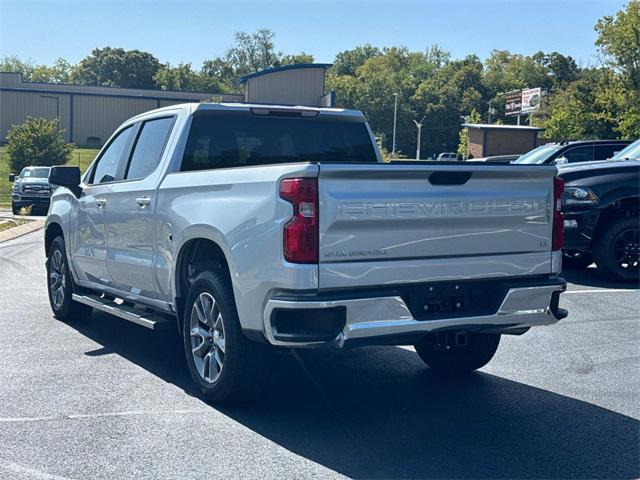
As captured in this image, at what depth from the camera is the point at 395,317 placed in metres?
4.86

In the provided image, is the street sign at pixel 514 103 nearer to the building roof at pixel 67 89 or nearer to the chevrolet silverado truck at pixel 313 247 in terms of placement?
the building roof at pixel 67 89

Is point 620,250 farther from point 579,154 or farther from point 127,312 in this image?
point 127,312

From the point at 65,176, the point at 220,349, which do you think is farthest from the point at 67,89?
the point at 220,349

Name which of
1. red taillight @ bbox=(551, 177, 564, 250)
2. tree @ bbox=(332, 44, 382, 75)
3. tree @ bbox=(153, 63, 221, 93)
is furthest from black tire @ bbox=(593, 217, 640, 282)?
tree @ bbox=(332, 44, 382, 75)

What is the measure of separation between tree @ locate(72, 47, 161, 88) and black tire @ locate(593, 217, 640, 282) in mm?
120523

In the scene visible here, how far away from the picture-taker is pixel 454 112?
356ft

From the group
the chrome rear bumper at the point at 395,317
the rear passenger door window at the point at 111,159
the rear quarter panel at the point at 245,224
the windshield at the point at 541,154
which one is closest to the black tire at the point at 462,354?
the chrome rear bumper at the point at 395,317

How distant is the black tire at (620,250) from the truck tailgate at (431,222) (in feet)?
19.0

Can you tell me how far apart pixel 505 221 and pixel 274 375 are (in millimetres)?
2301

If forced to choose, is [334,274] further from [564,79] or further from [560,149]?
[564,79]

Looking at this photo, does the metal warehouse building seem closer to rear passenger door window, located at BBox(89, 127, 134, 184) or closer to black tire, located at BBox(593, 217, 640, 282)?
black tire, located at BBox(593, 217, 640, 282)

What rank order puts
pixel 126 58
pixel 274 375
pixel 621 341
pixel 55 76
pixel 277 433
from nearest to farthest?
pixel 277 433 < pixel 274 375 < pixel 621 341 < pixel 126 58 < pixel 55 76

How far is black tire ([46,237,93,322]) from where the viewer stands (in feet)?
27.5

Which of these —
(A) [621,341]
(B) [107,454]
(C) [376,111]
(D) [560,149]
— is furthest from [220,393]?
(C) [376,111]
